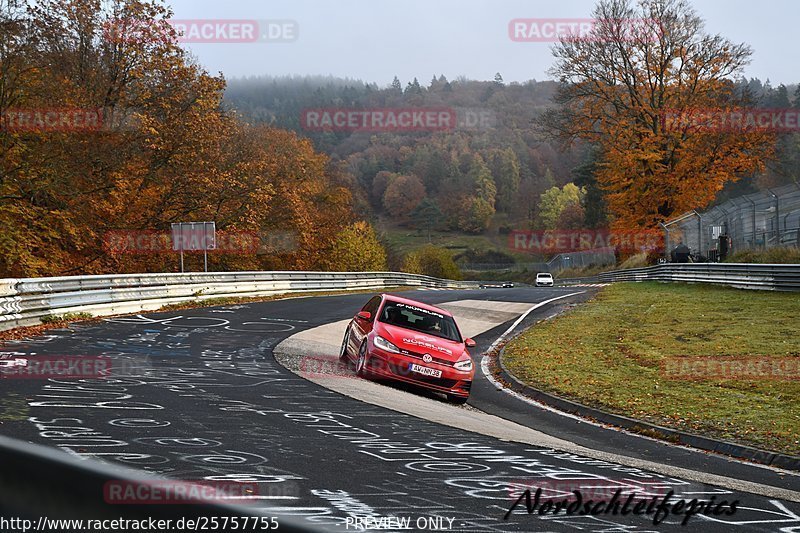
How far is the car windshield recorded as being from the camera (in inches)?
573

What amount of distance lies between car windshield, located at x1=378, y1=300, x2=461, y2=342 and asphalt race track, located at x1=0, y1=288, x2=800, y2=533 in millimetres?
1395

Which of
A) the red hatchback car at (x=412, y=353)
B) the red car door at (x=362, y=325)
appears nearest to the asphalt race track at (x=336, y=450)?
the red hatchback car at (x=412, y=353)

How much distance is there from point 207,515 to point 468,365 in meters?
12.2

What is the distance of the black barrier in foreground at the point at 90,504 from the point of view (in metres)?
1.45

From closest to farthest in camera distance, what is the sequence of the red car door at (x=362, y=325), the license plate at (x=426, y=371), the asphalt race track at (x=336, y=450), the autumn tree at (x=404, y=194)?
the asphalt race track at (x=336, y=450), the license plate at (x=426, y=371), the red car door at (x=362, y=325), the autumn tree at (x=404, y=194)

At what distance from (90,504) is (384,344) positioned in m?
12.1

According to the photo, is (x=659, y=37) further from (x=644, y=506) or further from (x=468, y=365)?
(x=644, y=506)

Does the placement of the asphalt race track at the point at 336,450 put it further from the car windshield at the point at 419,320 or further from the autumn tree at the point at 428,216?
the autumn tree at the point at 428,216

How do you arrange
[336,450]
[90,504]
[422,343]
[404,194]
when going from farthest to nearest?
[404,194], [422,343], [336,450], [90,504]

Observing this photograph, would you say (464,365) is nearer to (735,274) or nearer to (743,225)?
(735,274)

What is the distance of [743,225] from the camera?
34000 mm

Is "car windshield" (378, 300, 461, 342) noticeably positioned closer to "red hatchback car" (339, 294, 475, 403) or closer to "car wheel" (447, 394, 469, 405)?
"red hatchback car" (339, 294, 475, 403)

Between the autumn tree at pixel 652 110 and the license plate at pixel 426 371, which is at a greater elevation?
the autumn tree at pixel 652 110

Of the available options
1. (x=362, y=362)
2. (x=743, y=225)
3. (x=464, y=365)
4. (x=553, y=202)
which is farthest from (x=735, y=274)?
(x=553, y=202)
